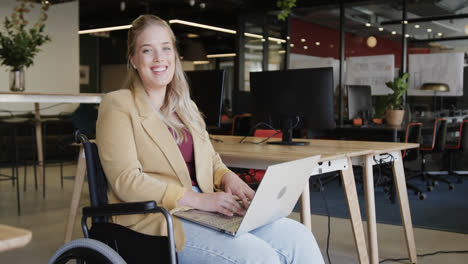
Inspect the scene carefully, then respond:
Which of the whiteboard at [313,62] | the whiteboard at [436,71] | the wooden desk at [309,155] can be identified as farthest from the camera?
the whiteboard at [313,62]

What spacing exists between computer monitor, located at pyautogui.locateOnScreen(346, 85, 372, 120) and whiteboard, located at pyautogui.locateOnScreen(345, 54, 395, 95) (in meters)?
1.25

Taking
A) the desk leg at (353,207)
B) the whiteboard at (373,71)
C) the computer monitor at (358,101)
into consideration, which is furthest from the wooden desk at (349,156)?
the whiteboard at (373,71)

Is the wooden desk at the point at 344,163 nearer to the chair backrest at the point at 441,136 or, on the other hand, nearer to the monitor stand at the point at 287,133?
the monitor stand at the point at 287,133

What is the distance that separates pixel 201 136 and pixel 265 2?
6.75m

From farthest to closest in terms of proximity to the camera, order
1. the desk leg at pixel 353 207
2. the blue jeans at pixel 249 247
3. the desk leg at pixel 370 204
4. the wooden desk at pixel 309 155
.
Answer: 1. the desk leg at pixel 370 204
2. the desk leg at pixel 353 207
3. the wooden desk at pixel 309 155
4. the blue jeans at pixel 249 247

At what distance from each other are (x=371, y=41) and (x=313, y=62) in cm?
97

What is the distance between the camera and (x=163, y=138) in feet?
5.76

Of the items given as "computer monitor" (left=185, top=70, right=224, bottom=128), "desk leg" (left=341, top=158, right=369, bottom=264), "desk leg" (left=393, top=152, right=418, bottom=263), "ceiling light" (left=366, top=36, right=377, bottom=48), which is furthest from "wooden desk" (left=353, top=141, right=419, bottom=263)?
"ceiling light" (left=366, top=36, right=377, bottom=48)

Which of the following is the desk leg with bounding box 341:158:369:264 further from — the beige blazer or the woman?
the beige blazer

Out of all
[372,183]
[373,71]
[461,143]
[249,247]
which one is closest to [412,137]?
[461,143]

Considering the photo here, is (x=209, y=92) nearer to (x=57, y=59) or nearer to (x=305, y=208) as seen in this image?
(x=305, y=208)

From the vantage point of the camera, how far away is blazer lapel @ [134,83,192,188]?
5.70 feet

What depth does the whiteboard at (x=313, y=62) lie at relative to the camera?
7.41 metres

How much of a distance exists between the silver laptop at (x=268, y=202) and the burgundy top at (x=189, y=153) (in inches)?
10.5
